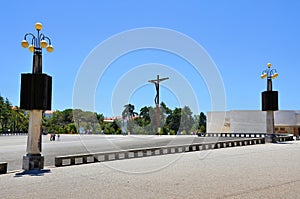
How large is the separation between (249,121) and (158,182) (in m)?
52.6

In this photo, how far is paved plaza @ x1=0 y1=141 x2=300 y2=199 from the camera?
7.49 meters

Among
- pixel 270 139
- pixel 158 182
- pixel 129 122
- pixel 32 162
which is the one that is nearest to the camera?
pixel 158 182

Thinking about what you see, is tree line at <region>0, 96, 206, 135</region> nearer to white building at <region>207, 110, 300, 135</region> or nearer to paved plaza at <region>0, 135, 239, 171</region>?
white building at <region>207, 110, 300, 135</region>

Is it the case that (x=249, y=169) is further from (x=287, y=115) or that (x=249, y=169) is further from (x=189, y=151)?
(x=287, y=115)

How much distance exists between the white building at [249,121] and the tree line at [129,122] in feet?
12.2

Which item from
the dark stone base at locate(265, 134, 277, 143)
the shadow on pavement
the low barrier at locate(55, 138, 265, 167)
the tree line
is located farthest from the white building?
the shadow on pavement

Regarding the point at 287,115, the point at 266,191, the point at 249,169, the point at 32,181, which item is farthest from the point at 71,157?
the point at 287,115

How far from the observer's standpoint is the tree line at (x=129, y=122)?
191ft

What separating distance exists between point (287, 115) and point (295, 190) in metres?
51.8

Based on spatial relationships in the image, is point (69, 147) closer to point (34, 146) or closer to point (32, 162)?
point (34, 146)

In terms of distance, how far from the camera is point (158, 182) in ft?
29.6

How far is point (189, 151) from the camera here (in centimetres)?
1964

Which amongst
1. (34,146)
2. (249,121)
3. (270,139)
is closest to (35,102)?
(34,146)

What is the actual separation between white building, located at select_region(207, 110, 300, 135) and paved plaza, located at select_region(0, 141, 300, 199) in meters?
46.6
